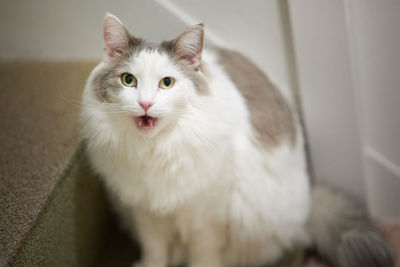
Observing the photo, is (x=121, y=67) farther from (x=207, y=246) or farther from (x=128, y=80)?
(x=207, y=246)

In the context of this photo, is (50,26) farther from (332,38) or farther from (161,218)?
(332,38)

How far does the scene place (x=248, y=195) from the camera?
→ 1262mm

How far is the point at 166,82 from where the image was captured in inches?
36.5

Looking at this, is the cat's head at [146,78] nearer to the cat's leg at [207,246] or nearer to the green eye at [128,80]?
the green eye at [128,80]

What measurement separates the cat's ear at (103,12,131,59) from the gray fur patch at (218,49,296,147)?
0.44m

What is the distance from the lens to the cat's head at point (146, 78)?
0.89 metres

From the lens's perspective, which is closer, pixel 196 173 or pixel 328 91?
pixel 196 173

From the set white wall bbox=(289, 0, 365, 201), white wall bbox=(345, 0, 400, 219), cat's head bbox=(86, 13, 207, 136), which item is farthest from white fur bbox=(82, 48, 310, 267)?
white wall bbox=(345, 0, 400, 219)

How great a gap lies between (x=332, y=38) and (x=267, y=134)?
436 millimetres

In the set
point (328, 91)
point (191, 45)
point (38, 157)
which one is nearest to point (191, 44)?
point (191, 45)

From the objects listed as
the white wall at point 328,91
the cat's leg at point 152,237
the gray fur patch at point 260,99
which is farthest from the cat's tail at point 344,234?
the cat's leg at point 152,237

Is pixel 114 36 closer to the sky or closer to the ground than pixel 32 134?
closer to the sky

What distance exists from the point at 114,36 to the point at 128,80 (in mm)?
112

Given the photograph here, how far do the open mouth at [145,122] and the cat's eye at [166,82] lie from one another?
9cm
